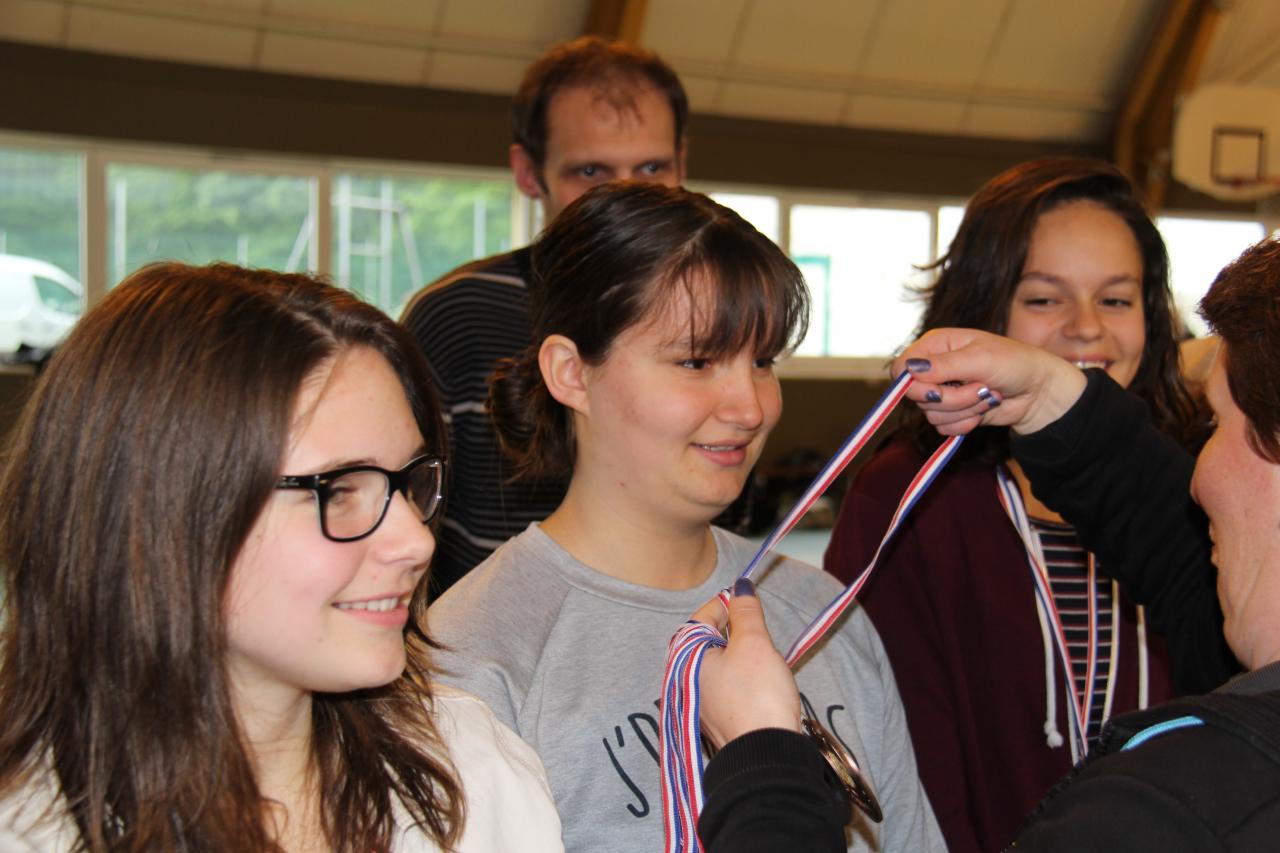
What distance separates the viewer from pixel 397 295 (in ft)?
34.0

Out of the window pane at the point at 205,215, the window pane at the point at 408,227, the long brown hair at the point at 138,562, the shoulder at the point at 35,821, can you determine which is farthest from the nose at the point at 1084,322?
the window pane at the point at 408,227

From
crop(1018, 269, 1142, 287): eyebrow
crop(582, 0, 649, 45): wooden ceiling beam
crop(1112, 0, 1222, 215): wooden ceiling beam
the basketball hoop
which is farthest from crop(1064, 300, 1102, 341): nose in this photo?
the basketball hoop

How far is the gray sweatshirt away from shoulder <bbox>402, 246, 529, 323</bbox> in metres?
0.99

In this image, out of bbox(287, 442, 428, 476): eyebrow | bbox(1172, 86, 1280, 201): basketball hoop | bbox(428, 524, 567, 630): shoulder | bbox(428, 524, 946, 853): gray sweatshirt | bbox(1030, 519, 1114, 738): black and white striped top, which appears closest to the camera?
bbox(287, 442, 428, 476): eyebrow

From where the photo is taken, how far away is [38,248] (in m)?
9.15

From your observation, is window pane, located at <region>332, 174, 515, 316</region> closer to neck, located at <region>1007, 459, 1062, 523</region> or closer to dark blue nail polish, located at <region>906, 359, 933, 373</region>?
neck, located at <region>1007, 459, 1062, 523</region>

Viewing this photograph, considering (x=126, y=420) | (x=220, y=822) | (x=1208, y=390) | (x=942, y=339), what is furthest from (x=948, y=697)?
(x=126, y=420)

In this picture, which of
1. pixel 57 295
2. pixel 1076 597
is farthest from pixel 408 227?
pixel 1076 597

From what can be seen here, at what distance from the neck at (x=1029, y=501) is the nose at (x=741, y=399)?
73 centimetres

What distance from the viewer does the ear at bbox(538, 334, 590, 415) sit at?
1.83m

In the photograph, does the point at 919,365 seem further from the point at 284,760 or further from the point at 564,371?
the point at 284,760

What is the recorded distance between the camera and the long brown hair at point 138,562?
3.92 feet

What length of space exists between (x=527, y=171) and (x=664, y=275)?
1.35 metres

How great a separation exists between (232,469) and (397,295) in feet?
30.8
